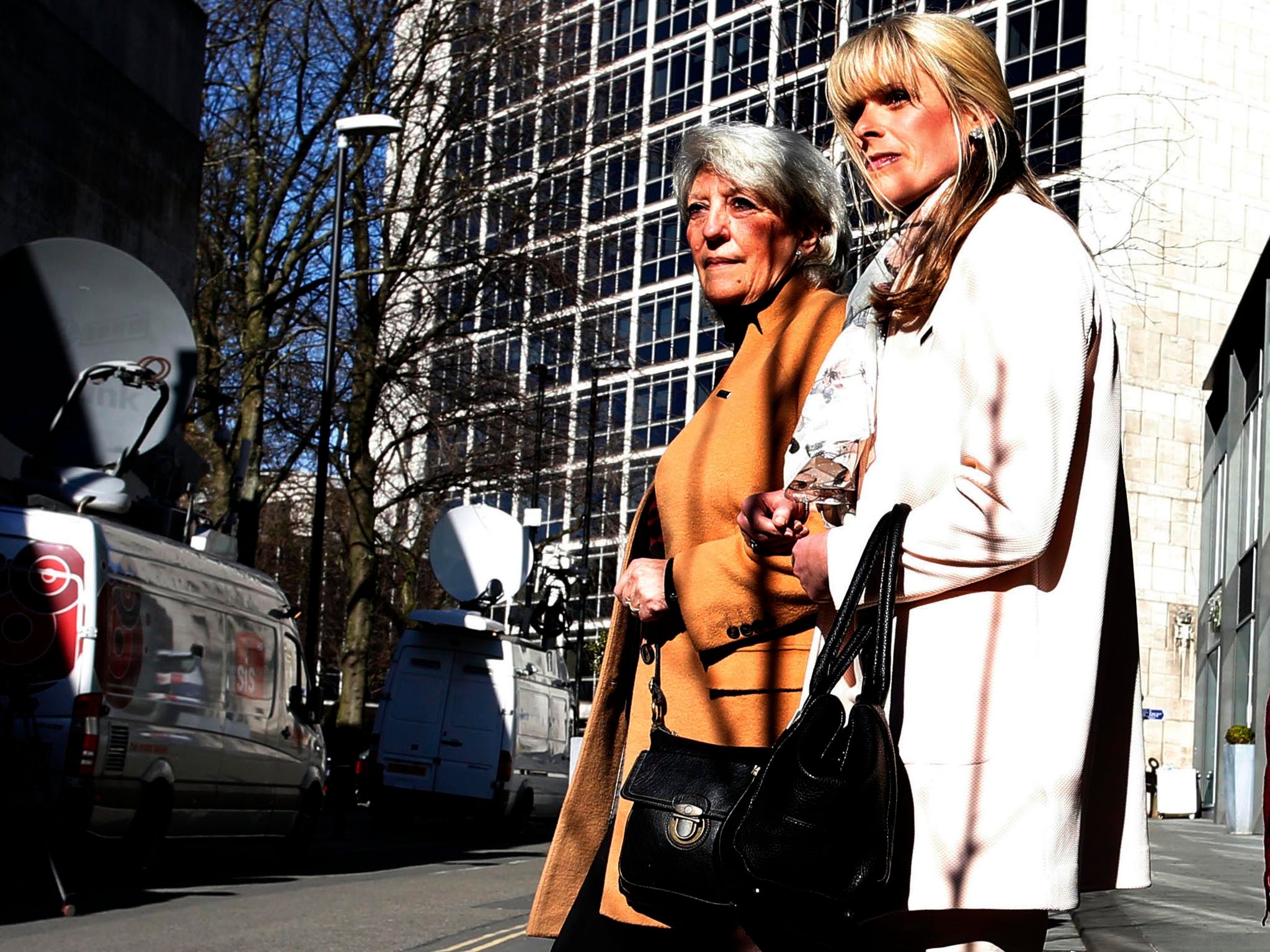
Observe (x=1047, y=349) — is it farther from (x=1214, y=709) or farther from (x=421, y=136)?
(x=1214, y=709)

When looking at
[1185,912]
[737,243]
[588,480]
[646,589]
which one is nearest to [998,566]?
[646,589]

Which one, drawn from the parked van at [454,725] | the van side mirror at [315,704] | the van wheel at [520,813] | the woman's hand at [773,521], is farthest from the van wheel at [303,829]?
the woman's hand at [773,521]

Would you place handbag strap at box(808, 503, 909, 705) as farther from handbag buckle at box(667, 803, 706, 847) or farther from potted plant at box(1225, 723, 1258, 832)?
potted plant at box(1225, 723, 1258, 832)


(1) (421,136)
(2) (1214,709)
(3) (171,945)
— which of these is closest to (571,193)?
(1) (421,136)

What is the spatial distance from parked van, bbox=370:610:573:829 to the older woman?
20279 mm

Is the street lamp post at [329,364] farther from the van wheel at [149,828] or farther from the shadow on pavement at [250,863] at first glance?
the van wheel at [149,828]

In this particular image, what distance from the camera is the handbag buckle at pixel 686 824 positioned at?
248cm

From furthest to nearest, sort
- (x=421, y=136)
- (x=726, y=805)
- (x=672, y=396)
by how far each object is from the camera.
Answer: (x=672, y=396), (x=421, y=136), (x=726, y=805)

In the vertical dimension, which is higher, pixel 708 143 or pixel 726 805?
pixel 708 143

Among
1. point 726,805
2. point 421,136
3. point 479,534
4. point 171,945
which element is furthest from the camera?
point 421,136

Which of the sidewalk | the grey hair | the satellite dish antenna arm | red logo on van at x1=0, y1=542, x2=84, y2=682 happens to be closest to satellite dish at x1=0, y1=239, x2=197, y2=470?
the satellite dish antenna arm

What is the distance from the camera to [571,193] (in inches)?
1172

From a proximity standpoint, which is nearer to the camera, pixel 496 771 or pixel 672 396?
pixel 496 771

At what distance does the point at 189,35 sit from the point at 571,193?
8578mm
